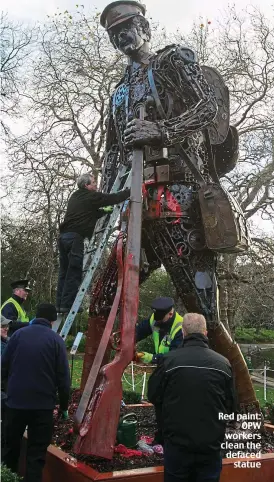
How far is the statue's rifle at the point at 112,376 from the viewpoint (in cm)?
352

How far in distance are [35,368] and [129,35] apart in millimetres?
2878

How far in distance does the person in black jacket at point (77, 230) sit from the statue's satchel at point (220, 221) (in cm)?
68

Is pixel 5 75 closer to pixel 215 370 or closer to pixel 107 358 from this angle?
pixel 107 358

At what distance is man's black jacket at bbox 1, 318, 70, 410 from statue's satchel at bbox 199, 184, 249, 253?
1489 mm

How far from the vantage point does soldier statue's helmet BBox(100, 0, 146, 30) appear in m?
4.56

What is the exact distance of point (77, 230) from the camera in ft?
15.8

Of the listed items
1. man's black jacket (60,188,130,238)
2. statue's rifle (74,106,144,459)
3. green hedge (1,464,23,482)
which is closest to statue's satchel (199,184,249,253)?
statue's rifle (74,106,144,459)

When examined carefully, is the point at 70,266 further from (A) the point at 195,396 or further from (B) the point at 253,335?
(B) the point at 253,335

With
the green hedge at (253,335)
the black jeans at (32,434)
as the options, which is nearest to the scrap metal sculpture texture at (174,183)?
the black jeans at (32,434)

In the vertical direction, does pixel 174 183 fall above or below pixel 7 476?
above

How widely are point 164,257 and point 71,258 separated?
32.1 inches

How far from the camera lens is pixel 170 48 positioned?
14.8 ft

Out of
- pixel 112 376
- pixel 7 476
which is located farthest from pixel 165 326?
pixel 7 476

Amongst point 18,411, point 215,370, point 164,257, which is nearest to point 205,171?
point 164,257
